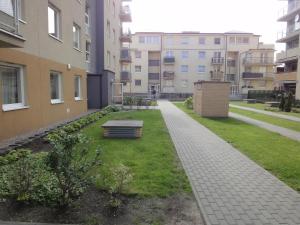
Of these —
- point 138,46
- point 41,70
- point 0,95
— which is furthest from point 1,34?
point 138,46

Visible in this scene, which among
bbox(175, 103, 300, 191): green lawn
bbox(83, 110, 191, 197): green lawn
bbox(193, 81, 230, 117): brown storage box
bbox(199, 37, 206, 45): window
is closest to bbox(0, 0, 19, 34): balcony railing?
bbox(83, 110, 191, 197): green lawn

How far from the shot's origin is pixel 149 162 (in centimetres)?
728

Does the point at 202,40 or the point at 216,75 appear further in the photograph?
the point at 202,40

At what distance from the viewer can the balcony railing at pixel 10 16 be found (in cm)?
824

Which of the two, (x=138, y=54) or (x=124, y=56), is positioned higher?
(x=138, y=54)

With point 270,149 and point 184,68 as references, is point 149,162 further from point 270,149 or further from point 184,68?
point 184,68

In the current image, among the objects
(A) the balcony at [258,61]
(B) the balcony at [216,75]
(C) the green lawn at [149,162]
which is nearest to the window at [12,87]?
(C) the green lawn at [149,162]

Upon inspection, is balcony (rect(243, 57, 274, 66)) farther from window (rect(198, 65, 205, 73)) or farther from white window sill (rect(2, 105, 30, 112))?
white window sill (rect(2, 105, 30, 112))

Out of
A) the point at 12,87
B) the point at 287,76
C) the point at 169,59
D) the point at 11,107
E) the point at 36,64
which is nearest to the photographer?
the point at 11,107

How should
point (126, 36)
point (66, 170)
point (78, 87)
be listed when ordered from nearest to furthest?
point (66, 170) < point (78, 87) < point (126, 36)

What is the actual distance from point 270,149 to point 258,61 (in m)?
49.5

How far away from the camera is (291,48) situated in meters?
37.9

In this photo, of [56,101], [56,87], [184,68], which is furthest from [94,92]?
[184,68]

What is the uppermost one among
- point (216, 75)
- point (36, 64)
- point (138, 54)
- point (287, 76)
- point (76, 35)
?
point (138, 54)
